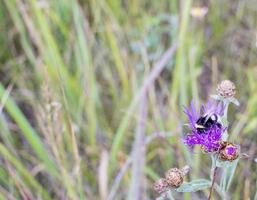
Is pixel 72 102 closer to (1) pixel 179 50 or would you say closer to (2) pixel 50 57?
(2) pixel 50 57

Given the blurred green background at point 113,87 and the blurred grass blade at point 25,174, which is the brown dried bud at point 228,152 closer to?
the blurred green background at point 113,87

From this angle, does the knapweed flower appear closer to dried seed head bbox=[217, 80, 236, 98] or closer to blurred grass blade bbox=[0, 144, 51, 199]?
dried seed head bbox=[217, 80, 236, 98]

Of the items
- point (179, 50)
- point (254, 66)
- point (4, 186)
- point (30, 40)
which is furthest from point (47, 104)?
point (254, 66)

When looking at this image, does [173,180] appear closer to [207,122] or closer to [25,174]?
[207,122]

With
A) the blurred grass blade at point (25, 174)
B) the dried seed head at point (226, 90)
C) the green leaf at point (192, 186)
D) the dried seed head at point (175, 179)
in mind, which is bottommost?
the blurred grass blade at point (25, 174)

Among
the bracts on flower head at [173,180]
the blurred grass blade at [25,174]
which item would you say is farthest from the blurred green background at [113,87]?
the bracts on flower head at [173,180]

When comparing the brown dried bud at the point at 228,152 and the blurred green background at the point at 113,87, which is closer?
the brown dried bud at the point at 228,152

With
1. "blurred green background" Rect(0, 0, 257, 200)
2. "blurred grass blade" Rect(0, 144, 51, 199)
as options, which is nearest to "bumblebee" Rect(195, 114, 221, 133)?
"blurred green background" Rect(0, 0, 257, 200)
